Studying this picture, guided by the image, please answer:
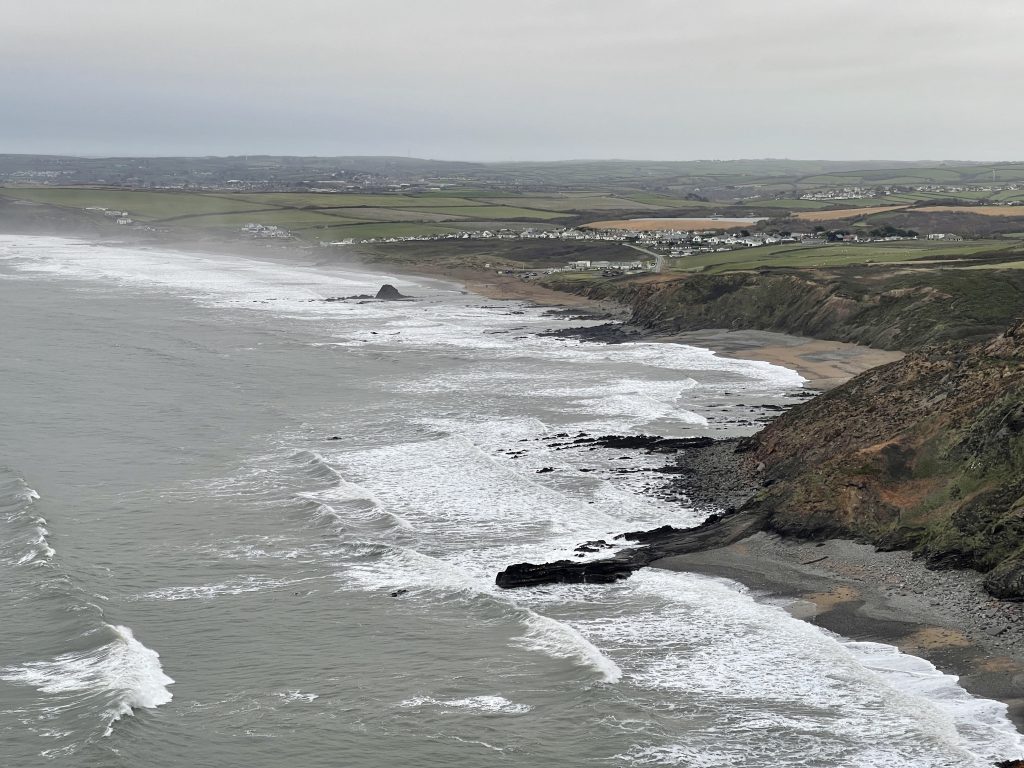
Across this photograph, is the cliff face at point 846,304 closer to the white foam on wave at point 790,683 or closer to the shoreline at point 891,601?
the shoreline at point 891,601

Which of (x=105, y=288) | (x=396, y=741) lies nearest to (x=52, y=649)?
(x=396, y=741)

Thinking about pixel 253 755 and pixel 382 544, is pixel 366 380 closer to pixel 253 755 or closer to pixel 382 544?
pixel 382 544

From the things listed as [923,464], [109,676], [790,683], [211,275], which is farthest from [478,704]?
[211,275]

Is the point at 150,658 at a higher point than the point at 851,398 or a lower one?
lower

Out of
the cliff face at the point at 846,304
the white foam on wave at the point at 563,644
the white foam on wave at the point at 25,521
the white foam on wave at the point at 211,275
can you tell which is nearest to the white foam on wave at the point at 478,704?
the white foam on wave at the point at 563,644

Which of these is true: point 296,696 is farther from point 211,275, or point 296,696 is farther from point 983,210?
point 983,210

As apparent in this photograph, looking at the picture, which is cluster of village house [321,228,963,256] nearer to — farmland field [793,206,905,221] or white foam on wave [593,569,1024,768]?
farmland field [793,206,905,221]
